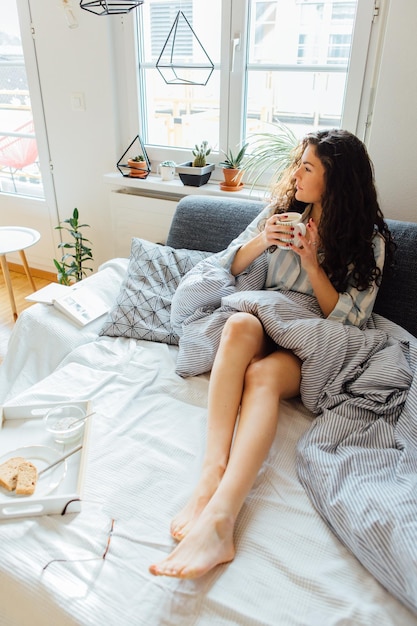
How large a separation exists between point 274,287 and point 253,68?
1.16 m

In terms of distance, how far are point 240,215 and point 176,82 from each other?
99cm

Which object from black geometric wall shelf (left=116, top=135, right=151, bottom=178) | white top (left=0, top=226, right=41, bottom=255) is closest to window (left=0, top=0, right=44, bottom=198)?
white top (left=0, top=226, right=41, bottom=255)

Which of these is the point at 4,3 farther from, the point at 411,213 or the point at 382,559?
the point at 382,559

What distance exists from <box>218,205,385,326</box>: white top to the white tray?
0.77 metres

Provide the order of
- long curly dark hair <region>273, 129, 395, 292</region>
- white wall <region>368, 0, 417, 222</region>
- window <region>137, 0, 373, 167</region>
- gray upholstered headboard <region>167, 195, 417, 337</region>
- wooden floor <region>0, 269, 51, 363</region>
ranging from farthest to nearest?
1. wooden floor <region>0, 269, 51, 363</region>
2. window <region>137, 0, 373, 167</region>
3. white wall <region>368, 0, 417, 222</region>
4. gray upholstered headboard <region>167, 195, 417, 337</region>
5. long curly dark hair <region>273, 129, 395, 292</region>

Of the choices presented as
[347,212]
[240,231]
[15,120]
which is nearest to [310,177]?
[347,212]

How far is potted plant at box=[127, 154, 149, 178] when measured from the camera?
2.46 m

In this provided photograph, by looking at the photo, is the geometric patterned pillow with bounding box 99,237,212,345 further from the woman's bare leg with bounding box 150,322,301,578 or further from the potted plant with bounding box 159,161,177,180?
the potted plant with bounding box 159,161,177,180

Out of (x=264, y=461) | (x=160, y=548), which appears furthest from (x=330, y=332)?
(x=160, y=548)

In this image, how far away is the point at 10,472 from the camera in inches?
41.1

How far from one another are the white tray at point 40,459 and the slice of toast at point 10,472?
0.6 inches

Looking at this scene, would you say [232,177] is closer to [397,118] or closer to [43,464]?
[397,118]

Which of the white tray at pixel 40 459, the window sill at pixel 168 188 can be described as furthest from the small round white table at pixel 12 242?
the white tray at pixel 40 459

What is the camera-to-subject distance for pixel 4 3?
8.82ft
